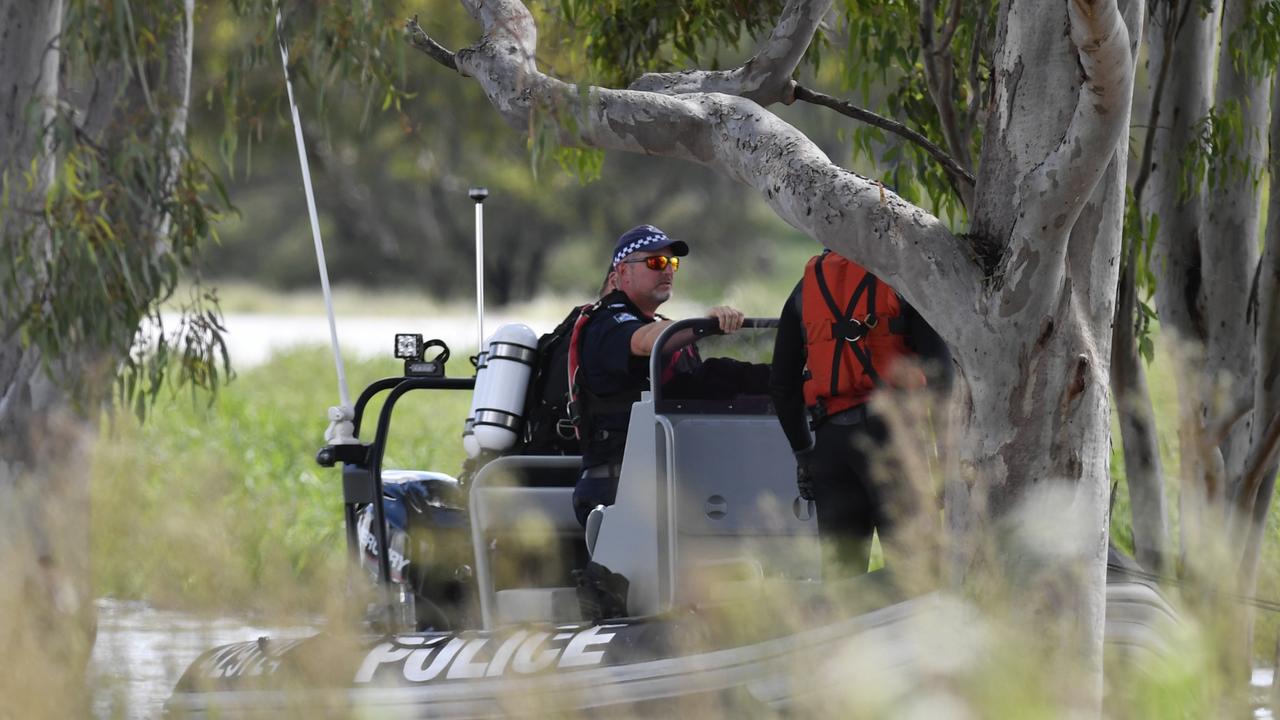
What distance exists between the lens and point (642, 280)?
231 inches

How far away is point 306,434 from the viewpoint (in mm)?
15289

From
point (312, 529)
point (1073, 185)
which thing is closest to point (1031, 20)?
point (1073, 185)

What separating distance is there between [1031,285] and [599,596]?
2.07 metres

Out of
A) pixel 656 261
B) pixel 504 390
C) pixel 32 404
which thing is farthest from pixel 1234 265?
pixel 32 404

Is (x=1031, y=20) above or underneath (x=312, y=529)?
above

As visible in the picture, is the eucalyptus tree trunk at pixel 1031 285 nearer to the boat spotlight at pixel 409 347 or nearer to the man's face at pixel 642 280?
the man's face at pixel 642 280

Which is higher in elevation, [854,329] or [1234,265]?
[1234,265]

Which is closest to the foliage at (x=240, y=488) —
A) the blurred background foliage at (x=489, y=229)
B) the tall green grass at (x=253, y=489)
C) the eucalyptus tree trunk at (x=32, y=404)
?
the tall green grass at (x=253, y=489)

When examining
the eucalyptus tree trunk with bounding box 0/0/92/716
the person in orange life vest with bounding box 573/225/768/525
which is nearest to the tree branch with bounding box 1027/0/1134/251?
the person in orange life vest with bounding box 573/225/768/525

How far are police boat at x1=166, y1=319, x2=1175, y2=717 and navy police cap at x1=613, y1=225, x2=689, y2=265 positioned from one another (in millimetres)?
383

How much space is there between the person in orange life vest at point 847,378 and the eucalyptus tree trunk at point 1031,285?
69 cm

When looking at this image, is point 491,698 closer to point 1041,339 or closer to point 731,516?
point 731,516

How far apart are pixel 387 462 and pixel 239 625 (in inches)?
376

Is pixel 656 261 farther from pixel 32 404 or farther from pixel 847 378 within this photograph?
pixel 32 404
